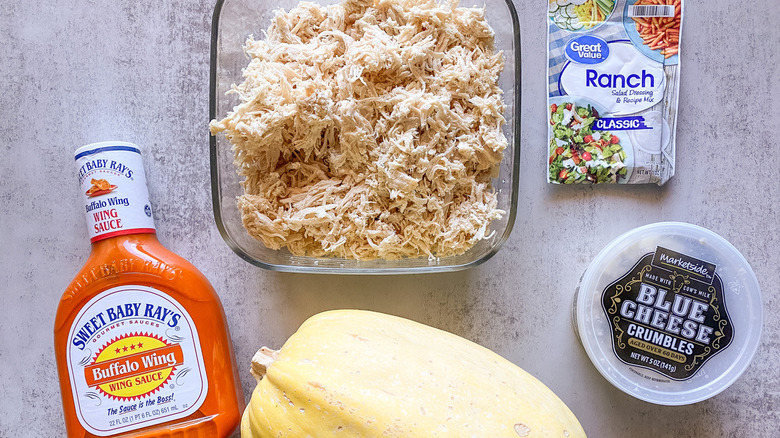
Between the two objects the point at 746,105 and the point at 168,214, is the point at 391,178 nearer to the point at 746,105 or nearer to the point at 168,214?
the point at 168,214

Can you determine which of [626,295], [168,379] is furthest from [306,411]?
[626,295]

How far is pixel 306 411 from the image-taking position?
0.86 meters

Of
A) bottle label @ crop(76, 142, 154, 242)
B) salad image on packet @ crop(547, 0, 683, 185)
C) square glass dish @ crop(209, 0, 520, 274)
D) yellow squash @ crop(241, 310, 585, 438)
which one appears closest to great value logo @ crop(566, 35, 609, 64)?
salad image on packet @ crop(547, 0, 683, 185)

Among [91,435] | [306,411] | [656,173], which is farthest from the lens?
[656,173]

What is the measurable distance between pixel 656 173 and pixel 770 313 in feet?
1.31

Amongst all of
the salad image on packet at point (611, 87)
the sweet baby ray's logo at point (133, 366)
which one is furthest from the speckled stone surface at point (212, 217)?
Answer: the sweet baby ray's logo at point (133, 366)

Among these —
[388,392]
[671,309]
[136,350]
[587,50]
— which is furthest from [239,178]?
[671,309]

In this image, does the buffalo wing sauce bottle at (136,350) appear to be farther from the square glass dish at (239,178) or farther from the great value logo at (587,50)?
the great value logo at (587,50)

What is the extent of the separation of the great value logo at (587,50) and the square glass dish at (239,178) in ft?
0.53

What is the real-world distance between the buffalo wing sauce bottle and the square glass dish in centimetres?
14

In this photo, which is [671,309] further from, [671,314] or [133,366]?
[133,366]

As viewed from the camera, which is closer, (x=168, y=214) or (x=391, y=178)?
(x=391, y=178)

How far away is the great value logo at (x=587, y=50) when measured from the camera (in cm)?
112

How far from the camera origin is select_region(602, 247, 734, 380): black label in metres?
1.04
